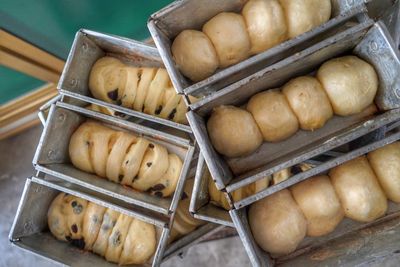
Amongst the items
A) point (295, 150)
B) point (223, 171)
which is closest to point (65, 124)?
point (223, 171)

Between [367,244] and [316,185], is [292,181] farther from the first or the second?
[367,244]

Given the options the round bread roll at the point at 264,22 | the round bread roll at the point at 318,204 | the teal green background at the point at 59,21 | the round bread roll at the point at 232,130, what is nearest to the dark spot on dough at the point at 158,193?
the round bread roll at the point at 232,130

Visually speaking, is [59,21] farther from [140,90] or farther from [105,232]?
[105,232]

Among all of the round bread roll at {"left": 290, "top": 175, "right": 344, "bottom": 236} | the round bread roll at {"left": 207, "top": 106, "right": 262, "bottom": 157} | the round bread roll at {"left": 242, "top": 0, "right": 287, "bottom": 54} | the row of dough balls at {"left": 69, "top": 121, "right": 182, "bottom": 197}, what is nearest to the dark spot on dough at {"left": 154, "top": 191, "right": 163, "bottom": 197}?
the row of dough balls at {"left": 69, "top": 121, "right": 182, "bottom": 197}

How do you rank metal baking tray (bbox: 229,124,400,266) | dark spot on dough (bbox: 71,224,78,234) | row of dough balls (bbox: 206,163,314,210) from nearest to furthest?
metal baking tray (bbox: 229,124,400,266)
row of dough balls (bbox: 206,163,314,210)
dark spot on dough (bbox: 71,224,78,234)

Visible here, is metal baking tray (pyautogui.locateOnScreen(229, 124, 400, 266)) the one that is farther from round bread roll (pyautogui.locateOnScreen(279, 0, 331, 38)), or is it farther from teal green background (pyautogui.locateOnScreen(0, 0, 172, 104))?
teal green background (pyautogui.locateOnScreen(0, 0, 172, 104))

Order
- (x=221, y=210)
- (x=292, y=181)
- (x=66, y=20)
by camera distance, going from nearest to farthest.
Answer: (x=292, y=181) → (x=221, y=210) → (x=66, y=20)

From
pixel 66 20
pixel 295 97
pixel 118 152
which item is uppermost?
pixel 66 20
